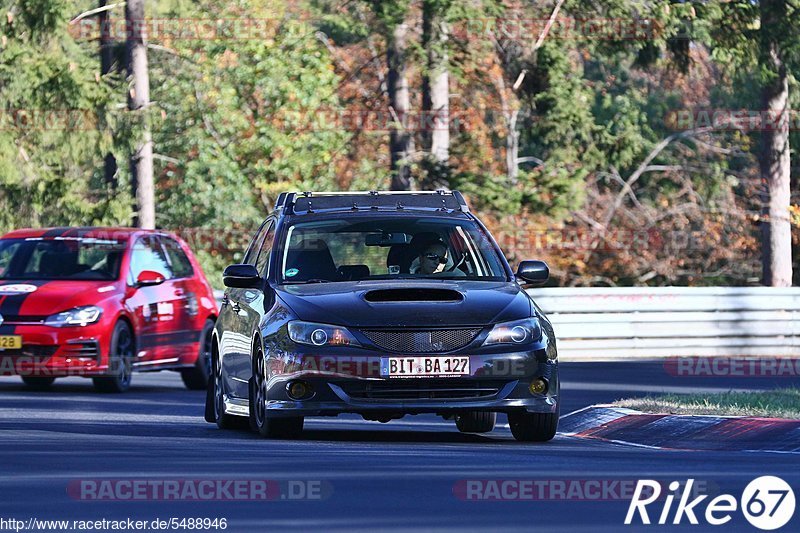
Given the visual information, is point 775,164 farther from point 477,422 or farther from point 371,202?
point 371,202

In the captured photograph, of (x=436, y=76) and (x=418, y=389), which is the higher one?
(x=436, y=76)

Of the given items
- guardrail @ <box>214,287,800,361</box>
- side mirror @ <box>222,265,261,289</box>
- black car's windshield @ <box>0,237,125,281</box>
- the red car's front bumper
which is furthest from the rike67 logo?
guardrail @ <box>214,287,800,361</box>

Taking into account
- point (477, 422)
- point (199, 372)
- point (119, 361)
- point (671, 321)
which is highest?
point (477, 422)

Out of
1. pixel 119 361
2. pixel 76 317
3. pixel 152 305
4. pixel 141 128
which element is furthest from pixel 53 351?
pixel 141 128

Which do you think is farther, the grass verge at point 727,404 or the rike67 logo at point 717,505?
the grass verge at point 727,404

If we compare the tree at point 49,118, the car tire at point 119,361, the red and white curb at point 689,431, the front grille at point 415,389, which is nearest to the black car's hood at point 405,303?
the front grille at point 415,389

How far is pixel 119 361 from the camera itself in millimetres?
21656

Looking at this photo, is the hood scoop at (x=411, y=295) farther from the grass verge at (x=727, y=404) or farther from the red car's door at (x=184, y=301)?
the red car's door at (x=184, y=301)

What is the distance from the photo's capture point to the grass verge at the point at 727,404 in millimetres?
15281

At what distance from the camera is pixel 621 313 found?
103ft

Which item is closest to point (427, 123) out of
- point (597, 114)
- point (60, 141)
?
point (60, 141)

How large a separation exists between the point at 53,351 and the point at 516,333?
29.2 feet

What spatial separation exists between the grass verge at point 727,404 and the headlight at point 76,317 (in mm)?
6399

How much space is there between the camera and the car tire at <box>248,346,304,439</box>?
13891 mm
